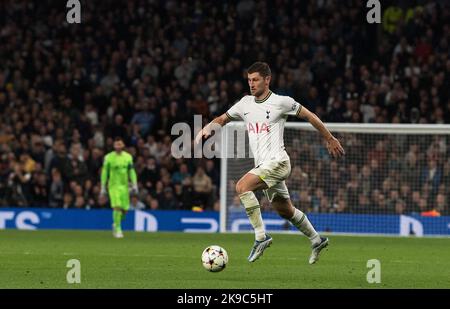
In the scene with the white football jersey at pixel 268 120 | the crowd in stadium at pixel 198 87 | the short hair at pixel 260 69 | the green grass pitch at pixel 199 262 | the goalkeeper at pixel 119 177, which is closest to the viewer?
the green grass pitch at pixel 199 262

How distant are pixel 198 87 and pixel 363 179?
5500mm

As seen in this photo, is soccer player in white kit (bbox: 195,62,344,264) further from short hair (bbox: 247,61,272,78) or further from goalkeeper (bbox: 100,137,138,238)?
goalkeeper (bbox: 100,137,138,238)

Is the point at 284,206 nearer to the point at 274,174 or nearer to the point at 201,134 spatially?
the point at 274,174

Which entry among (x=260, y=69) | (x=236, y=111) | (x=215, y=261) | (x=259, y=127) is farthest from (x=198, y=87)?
(x=215, y=261)

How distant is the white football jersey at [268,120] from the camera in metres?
13.0

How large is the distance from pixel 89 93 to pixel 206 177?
15.0 ft

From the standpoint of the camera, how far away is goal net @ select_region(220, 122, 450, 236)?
22.6 meters

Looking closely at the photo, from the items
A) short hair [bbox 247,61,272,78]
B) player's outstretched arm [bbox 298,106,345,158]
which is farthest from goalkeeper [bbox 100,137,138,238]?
player's outstretched arm [bbox 298,106,345,158]

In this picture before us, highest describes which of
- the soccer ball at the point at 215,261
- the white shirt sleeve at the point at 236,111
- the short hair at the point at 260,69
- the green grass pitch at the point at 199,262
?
the short hair at the point at 260,69

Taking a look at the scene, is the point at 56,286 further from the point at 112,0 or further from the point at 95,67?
the point at 112,0

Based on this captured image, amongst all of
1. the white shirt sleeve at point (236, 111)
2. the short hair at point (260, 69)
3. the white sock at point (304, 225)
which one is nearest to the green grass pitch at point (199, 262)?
the white sock at point (304, 225)

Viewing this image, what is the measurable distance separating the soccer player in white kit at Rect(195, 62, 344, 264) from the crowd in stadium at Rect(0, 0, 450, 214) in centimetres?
983

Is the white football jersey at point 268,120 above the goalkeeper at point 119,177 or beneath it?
above

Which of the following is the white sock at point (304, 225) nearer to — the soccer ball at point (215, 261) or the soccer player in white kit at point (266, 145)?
the soccer player in white kit at point (266, 145)
